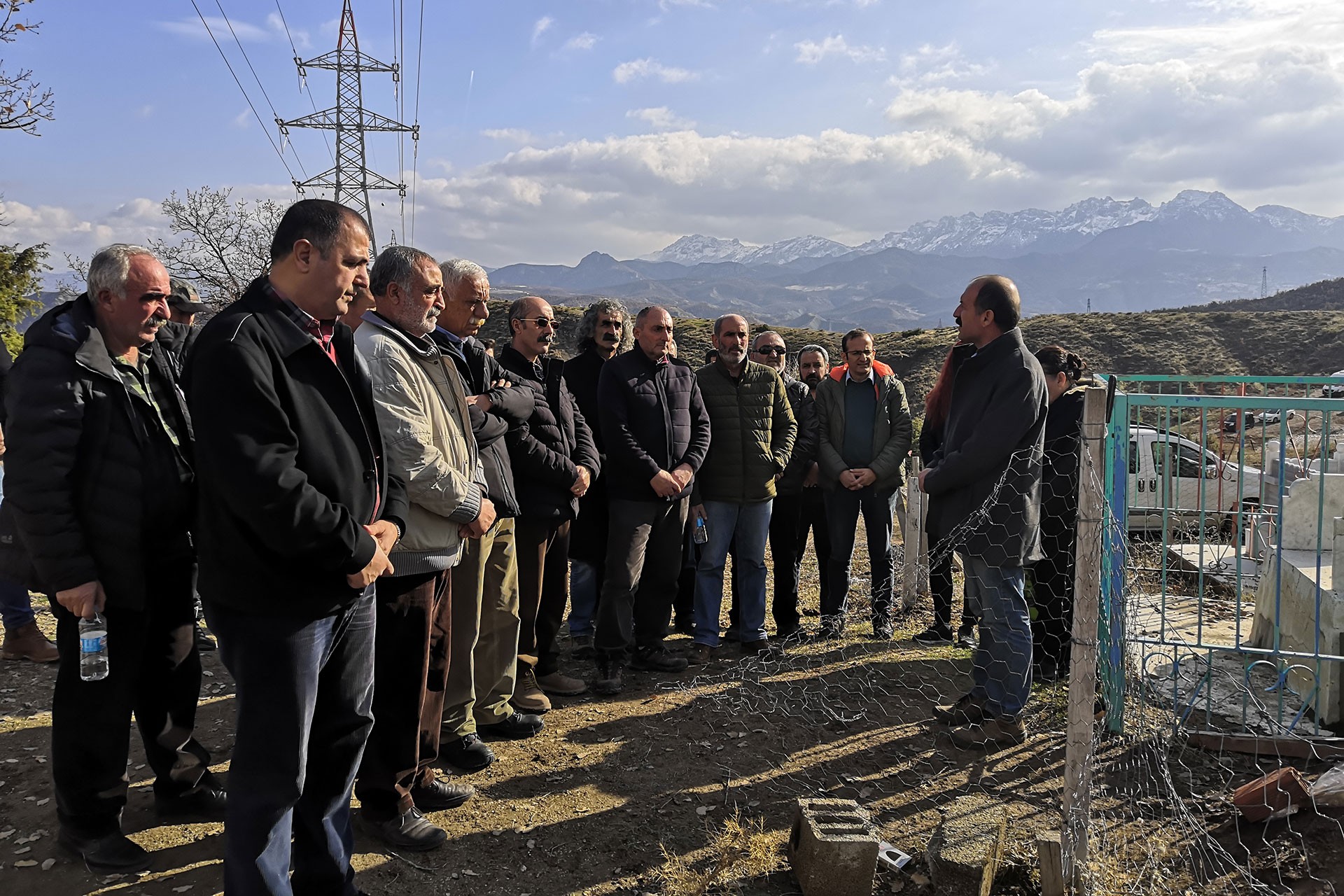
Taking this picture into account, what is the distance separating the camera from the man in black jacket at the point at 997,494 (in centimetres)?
414

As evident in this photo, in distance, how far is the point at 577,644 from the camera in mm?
5875

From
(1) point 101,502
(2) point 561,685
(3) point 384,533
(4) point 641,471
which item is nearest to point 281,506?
(3) point 384,533

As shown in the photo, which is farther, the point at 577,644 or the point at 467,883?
the point at 577,644

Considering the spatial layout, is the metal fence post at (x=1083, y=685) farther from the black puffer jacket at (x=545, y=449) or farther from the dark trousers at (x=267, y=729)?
the black puffer jacket at (x=545, y=449)

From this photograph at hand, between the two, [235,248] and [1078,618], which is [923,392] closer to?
[235,248]

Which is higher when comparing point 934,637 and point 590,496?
point 590,496

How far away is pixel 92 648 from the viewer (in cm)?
294

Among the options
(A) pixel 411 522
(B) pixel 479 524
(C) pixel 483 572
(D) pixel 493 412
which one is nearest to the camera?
(A) pixel 411 522

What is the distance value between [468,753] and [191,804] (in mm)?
1135

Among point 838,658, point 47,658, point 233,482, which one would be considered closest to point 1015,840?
point 838,658

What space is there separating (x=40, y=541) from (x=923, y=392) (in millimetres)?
31918

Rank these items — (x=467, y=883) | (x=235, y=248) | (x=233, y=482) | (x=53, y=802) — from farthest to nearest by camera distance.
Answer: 1. (x=235, y=248)
2. (x=53, y=802)
3. (x=467, y=883)
4. (x=233, y=482)

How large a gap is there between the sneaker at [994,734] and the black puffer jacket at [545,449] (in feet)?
7.85

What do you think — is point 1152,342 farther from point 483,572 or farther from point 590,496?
point 483,572
